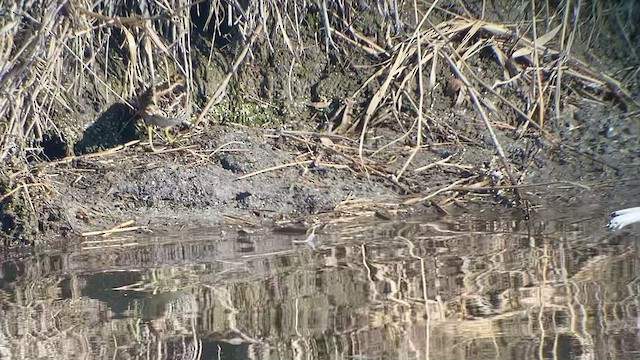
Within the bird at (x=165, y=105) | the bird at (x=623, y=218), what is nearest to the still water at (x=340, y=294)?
the bird at (x=623, y=218)

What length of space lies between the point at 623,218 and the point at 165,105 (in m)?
2.70

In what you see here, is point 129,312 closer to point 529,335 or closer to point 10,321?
point 10,321

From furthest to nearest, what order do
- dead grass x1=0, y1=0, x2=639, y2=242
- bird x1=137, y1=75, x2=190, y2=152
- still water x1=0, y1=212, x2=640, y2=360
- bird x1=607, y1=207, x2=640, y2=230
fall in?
bird x1=137, y1=75, x2=190, y2=152, dead grass x1=0, y1=0, x2=639, y2=242, bird x1=607, y1=207, x2=640, y2=230, still water x1=0, y1=212, x2=640, y2=360

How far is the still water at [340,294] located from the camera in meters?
3.13

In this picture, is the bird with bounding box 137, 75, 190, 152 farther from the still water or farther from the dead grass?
the still water

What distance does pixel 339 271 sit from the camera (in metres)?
4.06

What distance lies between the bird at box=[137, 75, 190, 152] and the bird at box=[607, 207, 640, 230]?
248 cm

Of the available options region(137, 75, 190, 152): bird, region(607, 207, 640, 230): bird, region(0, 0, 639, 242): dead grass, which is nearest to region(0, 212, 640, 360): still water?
region(607, 207, 640, 230): bird

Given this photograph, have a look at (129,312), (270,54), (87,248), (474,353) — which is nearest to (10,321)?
(129,312)

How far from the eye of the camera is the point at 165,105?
584cm

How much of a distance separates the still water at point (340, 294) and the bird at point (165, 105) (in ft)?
3.06

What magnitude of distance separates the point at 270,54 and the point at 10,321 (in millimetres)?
2942

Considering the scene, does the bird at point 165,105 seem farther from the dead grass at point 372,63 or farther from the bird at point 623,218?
the bird at point 623,218

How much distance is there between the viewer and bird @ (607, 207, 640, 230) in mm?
4602
